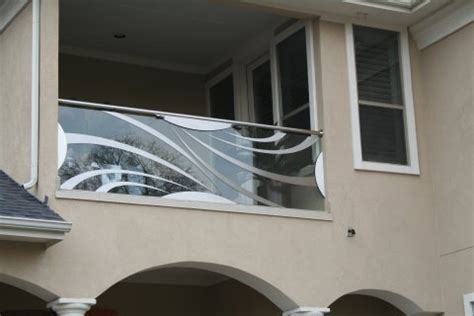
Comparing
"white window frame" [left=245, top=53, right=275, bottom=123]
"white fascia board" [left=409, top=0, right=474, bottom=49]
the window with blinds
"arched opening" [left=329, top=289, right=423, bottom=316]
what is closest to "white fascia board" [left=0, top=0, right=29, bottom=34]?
"white window frame" [left=245, top=53, right=275, bottom=123]

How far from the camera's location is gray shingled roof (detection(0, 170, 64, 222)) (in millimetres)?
10295

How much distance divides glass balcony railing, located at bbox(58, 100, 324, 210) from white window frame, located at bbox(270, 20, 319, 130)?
0.45 meters

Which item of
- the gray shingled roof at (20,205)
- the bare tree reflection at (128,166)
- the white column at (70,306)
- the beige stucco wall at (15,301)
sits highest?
the bare tree reflection at (128,166)

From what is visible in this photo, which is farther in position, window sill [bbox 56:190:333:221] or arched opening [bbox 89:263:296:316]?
arched opening [bbox 89:263:296:316]

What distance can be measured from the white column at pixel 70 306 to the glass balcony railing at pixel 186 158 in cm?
122

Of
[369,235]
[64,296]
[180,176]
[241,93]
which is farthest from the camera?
[241,93]

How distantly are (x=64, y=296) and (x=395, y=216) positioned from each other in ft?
14.4

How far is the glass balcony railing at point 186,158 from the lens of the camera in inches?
450

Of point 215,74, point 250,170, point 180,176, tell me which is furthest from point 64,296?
point 215,74

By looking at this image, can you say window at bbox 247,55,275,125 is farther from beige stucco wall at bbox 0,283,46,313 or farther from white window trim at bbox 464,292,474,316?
beige stucco wall at bbox 0,283,46,313

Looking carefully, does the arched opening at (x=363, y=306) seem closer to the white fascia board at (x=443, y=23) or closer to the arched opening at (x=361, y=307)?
the arched opening at (x=361, y=307)

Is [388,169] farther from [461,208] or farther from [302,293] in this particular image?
[302,293]

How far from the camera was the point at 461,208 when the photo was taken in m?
12.7

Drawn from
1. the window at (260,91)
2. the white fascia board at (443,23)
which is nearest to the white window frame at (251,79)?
the window at (260,91)
